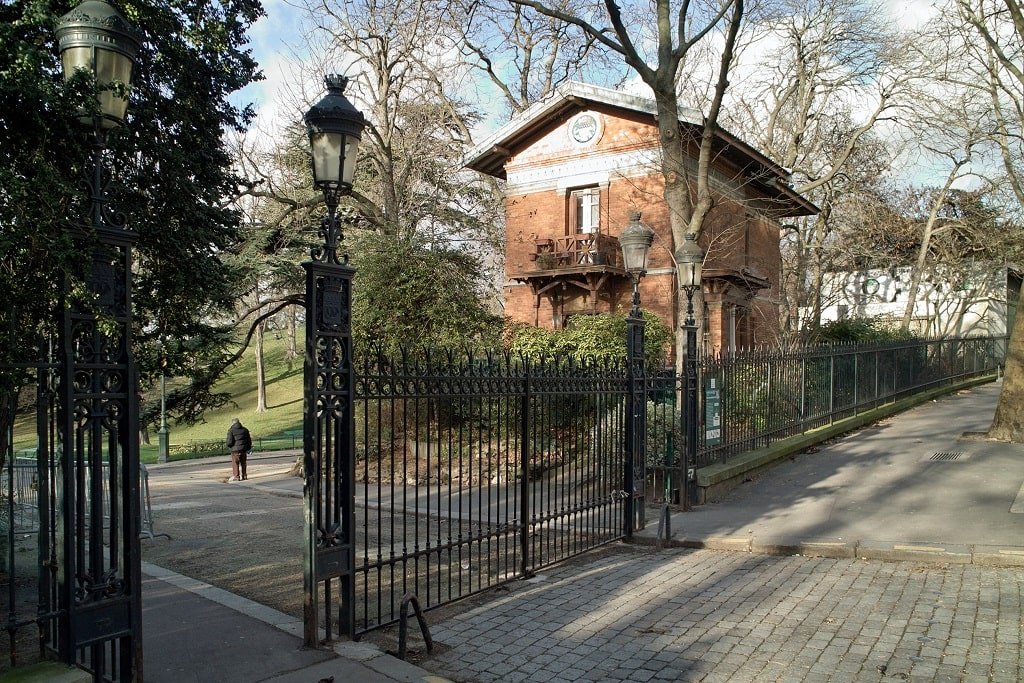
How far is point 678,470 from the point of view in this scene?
35.4 feet

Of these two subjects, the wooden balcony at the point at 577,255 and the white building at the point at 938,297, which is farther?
the white building at the point at 938,297

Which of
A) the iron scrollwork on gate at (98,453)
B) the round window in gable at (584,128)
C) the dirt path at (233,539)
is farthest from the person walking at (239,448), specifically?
the iron scrollwork on gate at (98,453)

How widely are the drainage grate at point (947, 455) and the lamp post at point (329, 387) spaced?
36.9ft

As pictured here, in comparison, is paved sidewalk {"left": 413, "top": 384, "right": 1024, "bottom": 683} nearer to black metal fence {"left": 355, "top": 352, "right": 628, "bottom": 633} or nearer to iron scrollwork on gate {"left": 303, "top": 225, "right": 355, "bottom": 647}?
black metal fence {"left": 355, "top": 352, "right": 628, "bottom": 633}

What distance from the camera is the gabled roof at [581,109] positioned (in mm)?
21859

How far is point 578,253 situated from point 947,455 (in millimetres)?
12050

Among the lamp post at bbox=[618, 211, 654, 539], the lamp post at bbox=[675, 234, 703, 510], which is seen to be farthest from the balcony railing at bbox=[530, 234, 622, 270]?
the lamp post at bbox=[618, 211, 654, 539]

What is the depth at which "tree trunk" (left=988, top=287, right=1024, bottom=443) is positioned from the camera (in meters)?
13.7

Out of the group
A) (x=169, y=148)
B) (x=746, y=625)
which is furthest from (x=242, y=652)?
(x=169, y=148)

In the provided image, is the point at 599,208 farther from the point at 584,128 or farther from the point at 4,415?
the point at 4,415

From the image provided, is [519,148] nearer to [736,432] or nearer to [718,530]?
[736,432]

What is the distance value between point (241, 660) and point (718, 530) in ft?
20.4

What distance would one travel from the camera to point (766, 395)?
13188 millimetres

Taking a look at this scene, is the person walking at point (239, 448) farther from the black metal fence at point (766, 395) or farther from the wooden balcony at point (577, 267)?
the black metal fence at point (766, 395)
